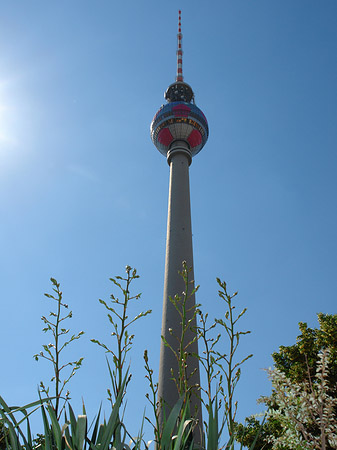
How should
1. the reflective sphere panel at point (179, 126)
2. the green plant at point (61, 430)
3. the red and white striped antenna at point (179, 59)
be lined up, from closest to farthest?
the green plant at point (61, 430) < the reflective sphere panel at point (179, 126) < the red and white striped antenna at point (179, 59)

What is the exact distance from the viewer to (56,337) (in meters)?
2.88

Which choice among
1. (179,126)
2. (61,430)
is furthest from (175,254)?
(61,430)

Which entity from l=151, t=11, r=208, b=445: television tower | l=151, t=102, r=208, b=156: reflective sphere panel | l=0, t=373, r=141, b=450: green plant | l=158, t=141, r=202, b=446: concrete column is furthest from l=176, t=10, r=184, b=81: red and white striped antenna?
l=0, t=373, r=141, b=450: green plant

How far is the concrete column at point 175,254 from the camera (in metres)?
23.4

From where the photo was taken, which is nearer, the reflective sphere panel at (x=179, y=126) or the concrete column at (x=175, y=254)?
the concrete column at (x=175, y=254)

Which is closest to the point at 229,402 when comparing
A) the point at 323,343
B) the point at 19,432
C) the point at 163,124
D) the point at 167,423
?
the point at 167,423

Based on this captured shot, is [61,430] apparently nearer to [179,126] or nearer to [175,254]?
[175,254]

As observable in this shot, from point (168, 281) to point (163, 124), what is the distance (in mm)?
17677

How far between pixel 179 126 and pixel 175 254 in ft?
48.8

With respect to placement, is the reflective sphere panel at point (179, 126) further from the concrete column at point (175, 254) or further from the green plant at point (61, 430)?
the green plant at point (61, 430)

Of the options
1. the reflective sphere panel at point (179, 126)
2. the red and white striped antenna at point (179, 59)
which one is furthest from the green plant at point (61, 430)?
the red and white striped antenna at point (179, 59)

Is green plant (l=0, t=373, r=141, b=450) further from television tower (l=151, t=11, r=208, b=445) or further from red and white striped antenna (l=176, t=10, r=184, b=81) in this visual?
red and white striped antenna (l=176, t=10, r=184, b=81)

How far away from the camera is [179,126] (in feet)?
125

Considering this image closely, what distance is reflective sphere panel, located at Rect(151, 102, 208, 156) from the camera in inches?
1503
